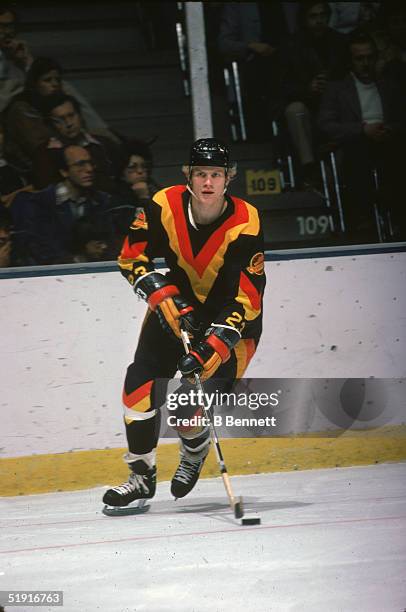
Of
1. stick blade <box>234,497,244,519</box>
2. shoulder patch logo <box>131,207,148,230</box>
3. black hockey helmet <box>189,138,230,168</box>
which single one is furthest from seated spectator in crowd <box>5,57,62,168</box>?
stick blade <box>234,497,244,519</box>

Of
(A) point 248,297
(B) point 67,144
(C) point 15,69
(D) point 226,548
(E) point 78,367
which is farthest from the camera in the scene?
(C) point 15,69

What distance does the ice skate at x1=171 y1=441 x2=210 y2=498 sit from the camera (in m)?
3.54

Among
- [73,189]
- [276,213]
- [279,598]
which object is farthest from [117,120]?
[279,598]

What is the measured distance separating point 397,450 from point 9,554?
60.6 inches

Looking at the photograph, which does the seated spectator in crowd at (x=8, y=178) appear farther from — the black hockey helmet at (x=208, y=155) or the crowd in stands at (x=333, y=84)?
the crowd in stands at (x=333, y=84)

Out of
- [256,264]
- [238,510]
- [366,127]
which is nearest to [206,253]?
[256,264]

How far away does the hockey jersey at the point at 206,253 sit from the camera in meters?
3.39

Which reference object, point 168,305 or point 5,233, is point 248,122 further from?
point 168,305

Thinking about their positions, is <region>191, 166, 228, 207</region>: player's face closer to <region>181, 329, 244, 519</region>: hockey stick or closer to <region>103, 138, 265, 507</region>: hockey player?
<region>103, 138, 265, 507</region>: hockey player

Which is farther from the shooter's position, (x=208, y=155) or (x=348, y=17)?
(x=348, y=17)

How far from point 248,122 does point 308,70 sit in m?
0.31

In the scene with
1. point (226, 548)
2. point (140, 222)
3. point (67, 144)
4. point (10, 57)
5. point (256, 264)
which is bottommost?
point (226, 548)

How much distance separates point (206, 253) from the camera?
3.39m

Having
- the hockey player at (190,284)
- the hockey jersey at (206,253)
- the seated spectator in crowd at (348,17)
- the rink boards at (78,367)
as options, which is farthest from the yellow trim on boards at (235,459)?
the seated spectator in crowd at (348,17)
